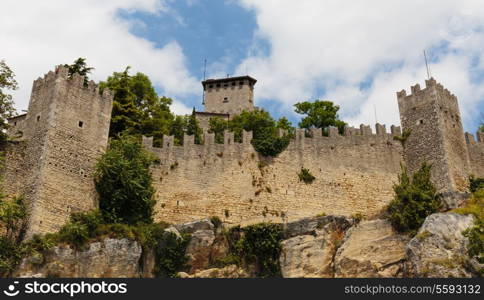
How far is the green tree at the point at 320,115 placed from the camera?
4159cm

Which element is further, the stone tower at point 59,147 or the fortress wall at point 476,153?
the fortress wall at point 476,153

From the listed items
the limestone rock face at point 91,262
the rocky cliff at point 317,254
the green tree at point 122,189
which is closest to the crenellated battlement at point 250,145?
the green tree at point 122,189

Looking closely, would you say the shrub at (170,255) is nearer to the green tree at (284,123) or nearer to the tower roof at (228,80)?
the green tree at (284,123)

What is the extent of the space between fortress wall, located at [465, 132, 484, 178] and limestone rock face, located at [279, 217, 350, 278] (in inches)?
359

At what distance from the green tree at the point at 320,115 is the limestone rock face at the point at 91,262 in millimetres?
18060

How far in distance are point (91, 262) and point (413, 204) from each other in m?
14.1

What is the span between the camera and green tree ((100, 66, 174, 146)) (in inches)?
1457

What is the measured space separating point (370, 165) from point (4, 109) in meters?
18.5

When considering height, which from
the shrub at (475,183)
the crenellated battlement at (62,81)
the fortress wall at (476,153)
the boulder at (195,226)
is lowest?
the boulder at (195,226)

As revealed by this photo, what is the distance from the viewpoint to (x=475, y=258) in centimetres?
2456

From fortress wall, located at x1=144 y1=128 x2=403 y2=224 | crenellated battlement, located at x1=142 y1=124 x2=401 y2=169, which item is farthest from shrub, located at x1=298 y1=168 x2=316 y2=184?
crenellated battlement, located at x1=142 y1=124 x2=401 y2=169

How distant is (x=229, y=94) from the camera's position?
205 feet

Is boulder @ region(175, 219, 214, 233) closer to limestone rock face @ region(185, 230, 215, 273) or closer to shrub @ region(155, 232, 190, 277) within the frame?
limestone rock face @ region(185, 230, 215, 273)

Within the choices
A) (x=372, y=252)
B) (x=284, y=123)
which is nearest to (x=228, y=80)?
(x=284, y=123)
